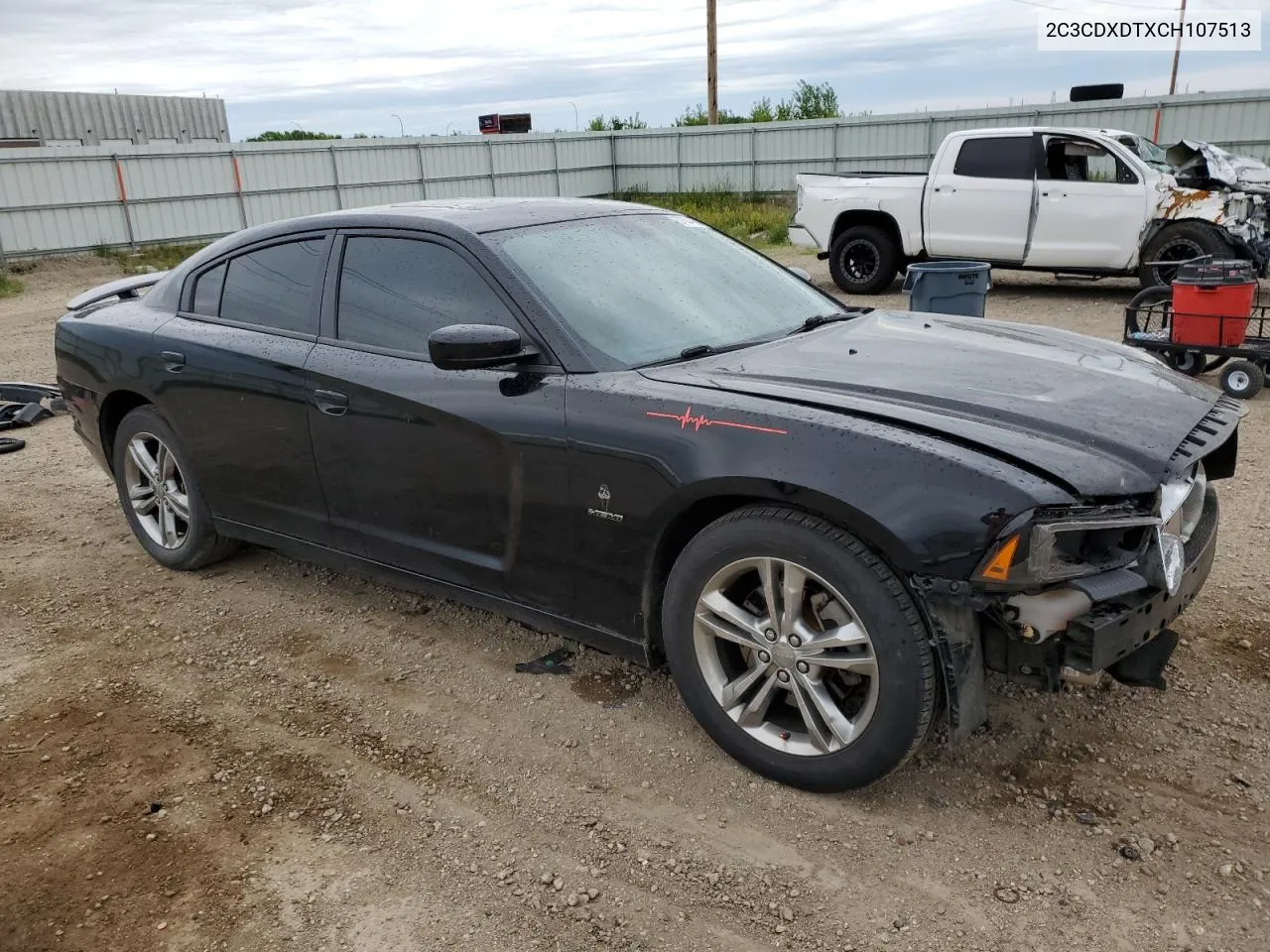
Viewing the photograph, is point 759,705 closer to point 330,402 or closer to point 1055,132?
point 330,402

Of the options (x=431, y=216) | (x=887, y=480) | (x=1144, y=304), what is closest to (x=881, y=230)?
(x=1144, y=304)

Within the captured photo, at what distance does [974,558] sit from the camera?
257 cm

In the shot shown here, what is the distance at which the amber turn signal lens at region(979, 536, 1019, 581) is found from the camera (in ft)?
8.32

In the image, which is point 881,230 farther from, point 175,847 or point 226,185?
point 226,185

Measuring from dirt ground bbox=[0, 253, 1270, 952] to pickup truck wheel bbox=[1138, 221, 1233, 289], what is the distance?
308 inches

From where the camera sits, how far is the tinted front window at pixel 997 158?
476 inches

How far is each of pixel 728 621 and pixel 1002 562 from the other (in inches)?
31.9

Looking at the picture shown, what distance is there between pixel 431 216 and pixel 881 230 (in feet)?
33.7

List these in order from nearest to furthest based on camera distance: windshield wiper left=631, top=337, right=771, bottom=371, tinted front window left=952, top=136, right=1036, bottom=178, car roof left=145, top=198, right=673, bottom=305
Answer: windshield wiper left=631, top=337, right=771, bottom=371 < car roof left=145, top=198, right=673, bottom=305 < tinted front window left=952, top=136, right=1036, bottom=178

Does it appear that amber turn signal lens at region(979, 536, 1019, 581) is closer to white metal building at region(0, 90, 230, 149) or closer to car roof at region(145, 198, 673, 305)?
car roof at region(145, 198, 673, 305)

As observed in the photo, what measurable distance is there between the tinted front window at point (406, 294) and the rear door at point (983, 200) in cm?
1002

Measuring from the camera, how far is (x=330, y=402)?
154 inches

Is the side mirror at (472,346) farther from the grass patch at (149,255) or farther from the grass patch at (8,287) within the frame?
the grass patch at (149,255)

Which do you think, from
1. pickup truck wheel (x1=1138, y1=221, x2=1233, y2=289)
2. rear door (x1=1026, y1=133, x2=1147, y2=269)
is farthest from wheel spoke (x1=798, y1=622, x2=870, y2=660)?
rear door (x1=1026, y1=133, x2=1147, y2=269)
